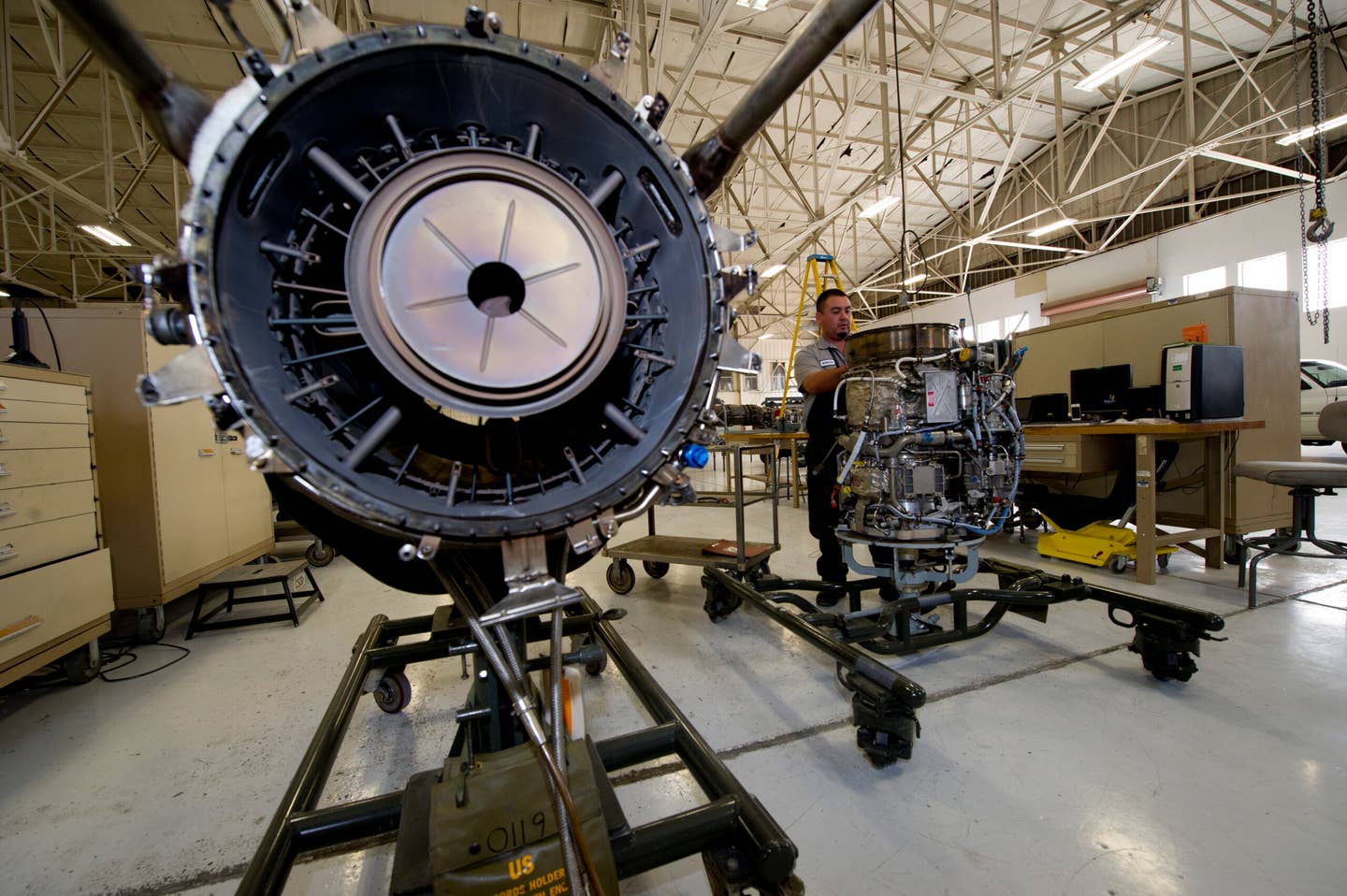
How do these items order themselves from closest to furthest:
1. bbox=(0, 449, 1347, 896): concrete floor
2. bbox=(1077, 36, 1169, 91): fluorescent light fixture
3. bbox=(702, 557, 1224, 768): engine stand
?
bbox=(0, 449, 1347, 896): concrete floor → bbox=(702, 557, 1224, 768): engine stand → bbox=(1077, 36, 1169, 91): fluorescent light fixture

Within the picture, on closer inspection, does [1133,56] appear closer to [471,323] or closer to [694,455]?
[694,455]

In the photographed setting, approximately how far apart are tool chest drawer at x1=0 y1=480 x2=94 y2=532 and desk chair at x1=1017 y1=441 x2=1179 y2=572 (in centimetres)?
484

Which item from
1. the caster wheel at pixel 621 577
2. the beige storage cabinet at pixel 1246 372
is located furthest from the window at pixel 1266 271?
the caster wheel at pixel 621 577

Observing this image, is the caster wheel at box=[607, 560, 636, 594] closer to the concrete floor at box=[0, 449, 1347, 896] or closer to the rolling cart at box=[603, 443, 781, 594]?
the rolling cart at box=[603, 443, 781, 594]

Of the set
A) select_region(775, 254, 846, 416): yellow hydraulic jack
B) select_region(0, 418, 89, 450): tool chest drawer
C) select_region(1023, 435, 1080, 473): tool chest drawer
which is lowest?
select_region(1023, 435, 1080, 473): tool chest drawer

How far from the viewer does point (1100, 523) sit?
3285 millimetres

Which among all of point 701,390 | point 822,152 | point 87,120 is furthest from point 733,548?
point 87,120

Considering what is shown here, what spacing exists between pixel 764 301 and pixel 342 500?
56.7 feet

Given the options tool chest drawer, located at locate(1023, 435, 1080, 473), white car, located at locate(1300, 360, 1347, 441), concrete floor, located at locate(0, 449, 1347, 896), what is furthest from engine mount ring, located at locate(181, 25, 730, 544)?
white car, located at locate(1300, 360, 1347, 441)

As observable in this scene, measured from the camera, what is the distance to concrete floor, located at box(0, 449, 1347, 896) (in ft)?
3.81

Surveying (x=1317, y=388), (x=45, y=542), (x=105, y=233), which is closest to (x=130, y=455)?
(x=45, y=542)

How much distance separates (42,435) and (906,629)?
3300 mm

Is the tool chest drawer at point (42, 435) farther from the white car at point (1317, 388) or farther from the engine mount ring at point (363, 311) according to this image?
the white car at point (1317, 388)

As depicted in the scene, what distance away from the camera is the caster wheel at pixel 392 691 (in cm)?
180
